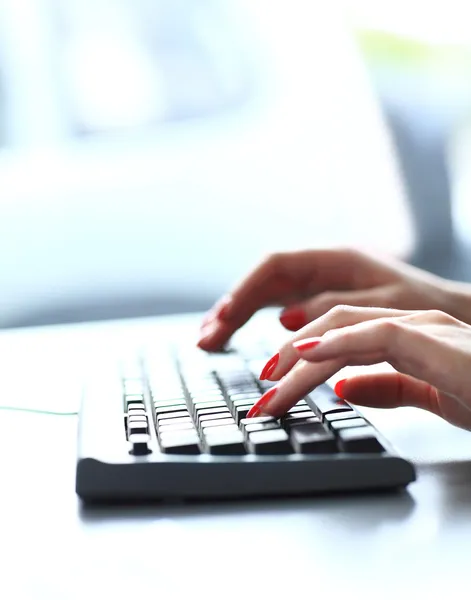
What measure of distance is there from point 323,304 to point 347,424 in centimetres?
36

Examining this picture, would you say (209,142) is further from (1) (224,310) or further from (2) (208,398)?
(2) (208,398)

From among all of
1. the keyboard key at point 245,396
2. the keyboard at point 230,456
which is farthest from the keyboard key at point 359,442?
the keyboard key at point 245,396

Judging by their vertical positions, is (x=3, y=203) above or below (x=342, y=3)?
below

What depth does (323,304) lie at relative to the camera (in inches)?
35.0

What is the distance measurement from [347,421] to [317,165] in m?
0.85

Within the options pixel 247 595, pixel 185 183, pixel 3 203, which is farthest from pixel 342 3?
pixel 247 595

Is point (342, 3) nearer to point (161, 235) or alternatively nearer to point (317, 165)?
point (317, 165)

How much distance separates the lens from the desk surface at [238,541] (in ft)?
1.29

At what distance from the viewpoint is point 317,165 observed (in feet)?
4.38

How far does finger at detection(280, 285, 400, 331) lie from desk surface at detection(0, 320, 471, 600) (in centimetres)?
31

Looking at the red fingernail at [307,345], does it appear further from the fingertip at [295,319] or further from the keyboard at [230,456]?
the fingertip at [295,319]

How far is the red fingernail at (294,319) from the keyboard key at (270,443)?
1.26 ft

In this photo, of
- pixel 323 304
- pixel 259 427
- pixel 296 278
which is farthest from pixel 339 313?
pixel 296 278

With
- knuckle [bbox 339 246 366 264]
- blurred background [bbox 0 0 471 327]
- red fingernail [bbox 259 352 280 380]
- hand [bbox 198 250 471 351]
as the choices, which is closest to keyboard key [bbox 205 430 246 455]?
red fingernail [bbox 259 352 280 380]
